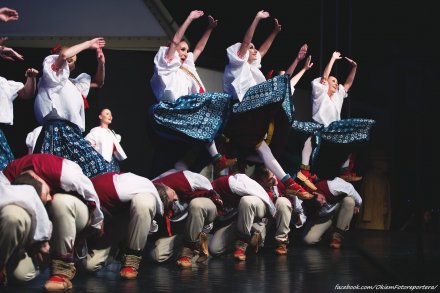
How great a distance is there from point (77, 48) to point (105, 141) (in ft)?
6.38

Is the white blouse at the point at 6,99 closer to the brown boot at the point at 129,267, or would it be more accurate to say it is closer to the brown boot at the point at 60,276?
the brown boot at the point at 129,267

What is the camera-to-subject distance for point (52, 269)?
3281mm

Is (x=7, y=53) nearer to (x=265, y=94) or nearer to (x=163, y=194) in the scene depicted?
(x=163, y=194)

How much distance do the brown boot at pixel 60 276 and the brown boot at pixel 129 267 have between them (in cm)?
44

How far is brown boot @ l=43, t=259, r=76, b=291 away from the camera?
320 cm

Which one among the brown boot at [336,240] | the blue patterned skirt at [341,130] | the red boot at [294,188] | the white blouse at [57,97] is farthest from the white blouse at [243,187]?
the blue patterned skirt at [341,130]

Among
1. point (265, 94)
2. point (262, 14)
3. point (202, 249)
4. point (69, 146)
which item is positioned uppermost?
point (262, 14)

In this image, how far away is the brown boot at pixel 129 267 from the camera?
12.2 ft

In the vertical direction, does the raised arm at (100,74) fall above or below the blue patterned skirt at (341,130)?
above

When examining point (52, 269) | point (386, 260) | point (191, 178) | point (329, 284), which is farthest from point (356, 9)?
point (52, 269)

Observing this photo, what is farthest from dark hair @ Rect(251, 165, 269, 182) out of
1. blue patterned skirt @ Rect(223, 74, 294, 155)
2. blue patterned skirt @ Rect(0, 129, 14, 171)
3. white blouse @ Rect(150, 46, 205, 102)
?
blue patterned skirt @ Rect(0, 129, 14, 171)

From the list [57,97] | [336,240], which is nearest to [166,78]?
[57,97]

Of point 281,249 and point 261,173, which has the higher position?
point 261,173

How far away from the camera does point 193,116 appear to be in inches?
193
